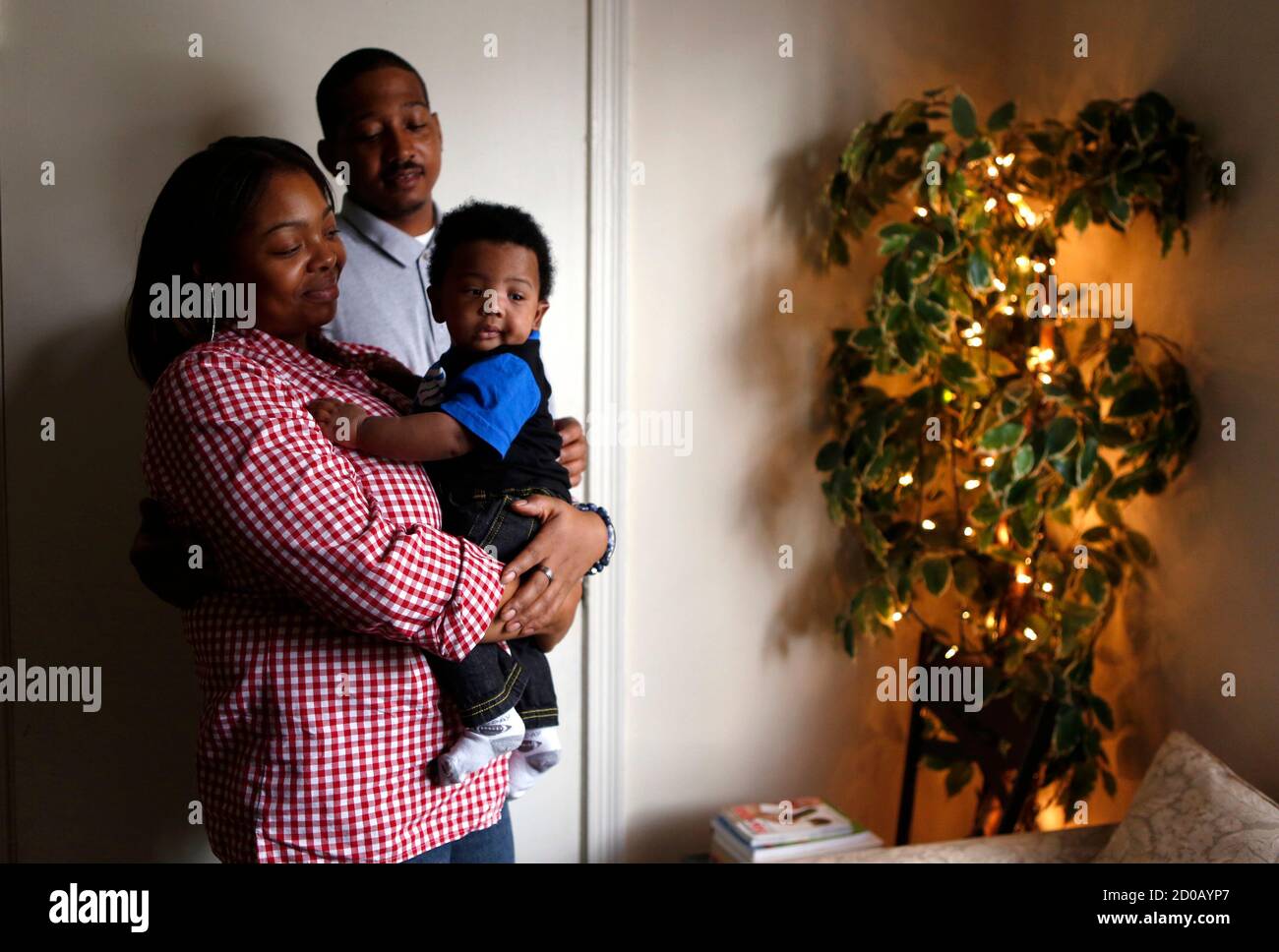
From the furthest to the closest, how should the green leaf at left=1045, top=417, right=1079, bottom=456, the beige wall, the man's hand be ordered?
the beige wall, the green leaf at left=1045, top=417, right=1079, bottom=456, the man's hand

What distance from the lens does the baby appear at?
4.13 feet

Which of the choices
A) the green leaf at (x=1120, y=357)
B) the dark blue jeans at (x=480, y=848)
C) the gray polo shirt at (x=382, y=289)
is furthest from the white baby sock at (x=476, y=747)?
the green leaf at (x=1120, y=357)

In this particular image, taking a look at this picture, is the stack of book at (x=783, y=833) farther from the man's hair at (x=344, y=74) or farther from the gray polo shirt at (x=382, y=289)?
the man's hair at (x=344, y=74)

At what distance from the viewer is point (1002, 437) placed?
1877mm

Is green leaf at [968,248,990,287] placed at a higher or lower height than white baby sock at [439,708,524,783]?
higher

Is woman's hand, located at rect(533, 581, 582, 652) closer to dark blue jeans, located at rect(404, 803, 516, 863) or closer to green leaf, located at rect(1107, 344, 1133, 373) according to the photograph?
dark blue jeans, located at rect(404, 803, 516, 863)

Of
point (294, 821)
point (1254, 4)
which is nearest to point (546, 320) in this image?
point (294, 821)

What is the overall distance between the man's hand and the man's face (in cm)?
45

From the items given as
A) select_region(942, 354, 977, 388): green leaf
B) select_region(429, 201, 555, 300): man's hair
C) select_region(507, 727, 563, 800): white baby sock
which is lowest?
select_region(507, 727, 563, 800): white baby sock

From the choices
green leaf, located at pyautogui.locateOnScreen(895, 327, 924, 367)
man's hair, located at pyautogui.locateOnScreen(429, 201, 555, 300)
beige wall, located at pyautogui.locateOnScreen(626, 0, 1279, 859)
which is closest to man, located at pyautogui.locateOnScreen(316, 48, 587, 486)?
man's hair, located at pyautogui.locateOnScreen(429, 201, 555, 300)

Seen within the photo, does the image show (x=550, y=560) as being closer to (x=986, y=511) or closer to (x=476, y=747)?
(x=476, y=747)

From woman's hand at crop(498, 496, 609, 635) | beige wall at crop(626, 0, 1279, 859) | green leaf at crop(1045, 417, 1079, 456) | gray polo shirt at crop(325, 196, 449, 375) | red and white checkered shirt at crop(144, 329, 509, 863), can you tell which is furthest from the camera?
beige wall at crop(626, 0, 1279, 859)

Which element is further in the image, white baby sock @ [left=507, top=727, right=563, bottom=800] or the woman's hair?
white baby sock @ [left=507, top=727, right=563, bottom=800]

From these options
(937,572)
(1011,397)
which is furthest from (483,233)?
(937,572)
